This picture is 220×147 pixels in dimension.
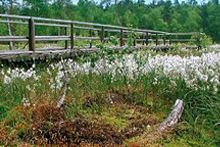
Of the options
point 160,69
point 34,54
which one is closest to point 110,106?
point 160,69

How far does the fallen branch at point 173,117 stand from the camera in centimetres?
430

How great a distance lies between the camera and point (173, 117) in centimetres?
453

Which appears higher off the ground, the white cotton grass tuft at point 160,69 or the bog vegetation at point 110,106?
the white cotton grass tuft at point 160,69

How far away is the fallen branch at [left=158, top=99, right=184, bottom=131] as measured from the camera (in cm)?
430

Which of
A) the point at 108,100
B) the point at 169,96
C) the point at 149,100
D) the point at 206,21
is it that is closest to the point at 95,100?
the point at 108,100

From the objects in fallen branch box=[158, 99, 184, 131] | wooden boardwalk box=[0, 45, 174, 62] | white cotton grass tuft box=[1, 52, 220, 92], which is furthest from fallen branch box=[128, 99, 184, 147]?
wooden boardwalk box=[0, 45, 174, 62]

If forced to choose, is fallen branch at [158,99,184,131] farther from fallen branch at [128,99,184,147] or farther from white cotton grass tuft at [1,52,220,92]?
white cotton grass tuft at [1,52,220,92]

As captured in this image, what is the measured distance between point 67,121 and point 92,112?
1016 mm

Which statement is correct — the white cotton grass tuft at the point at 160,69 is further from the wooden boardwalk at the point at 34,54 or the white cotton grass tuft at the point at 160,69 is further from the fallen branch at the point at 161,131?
the fallen branch at the point at 161,131

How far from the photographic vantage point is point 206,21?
7938 cm

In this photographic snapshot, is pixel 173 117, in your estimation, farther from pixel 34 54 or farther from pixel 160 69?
pixel 34 54

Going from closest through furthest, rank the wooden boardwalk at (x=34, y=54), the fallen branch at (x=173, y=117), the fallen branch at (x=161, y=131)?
the fallen branch at (x=161, y=131) < the fallen branch at (x=173, y=117) < the wooden boardwalk at (x=34, y=54)

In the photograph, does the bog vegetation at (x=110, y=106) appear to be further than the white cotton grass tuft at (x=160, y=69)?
No

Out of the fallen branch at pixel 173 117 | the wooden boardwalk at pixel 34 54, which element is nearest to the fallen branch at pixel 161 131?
the fallen branch at pixel 173 117
